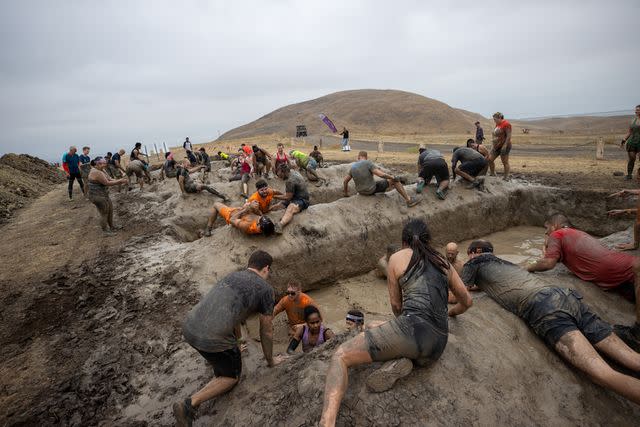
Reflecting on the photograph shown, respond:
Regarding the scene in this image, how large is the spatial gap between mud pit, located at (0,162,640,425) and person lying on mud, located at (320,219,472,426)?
18 centimetres

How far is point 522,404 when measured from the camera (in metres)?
2.77

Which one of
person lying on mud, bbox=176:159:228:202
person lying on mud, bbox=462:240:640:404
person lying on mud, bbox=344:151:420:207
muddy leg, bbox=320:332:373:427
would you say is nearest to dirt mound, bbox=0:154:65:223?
person lying on mud, bbox=176:159:228:202

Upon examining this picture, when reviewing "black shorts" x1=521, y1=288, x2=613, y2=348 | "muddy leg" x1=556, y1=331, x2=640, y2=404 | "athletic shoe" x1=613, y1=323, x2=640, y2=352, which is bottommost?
"athletic shoe" x1=613, y1=323, x2=640, y2=352

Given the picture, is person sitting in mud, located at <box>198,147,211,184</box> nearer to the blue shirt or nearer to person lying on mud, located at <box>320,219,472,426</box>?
the blue shirt

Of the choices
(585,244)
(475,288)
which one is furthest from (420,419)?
(585,244)

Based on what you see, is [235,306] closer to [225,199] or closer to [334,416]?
[334,416]

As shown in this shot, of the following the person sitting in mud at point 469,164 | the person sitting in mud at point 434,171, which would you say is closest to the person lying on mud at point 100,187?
the person sitting in mud at point 434,171

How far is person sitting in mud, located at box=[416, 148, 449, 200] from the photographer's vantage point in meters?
7.87

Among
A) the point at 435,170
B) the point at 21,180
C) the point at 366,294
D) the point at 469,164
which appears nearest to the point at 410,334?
the point at 366,294

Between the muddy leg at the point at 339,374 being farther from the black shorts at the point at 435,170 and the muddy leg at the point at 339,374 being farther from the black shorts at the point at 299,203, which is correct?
the black shorts at the point at 435,170

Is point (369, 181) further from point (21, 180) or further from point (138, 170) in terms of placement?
point (21, 180)

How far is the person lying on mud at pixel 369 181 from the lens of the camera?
24.0 ft

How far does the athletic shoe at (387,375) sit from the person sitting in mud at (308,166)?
8.99 m

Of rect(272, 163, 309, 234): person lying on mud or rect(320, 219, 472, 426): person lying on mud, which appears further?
rect(272, 163, 309, 234): person lying on mud
